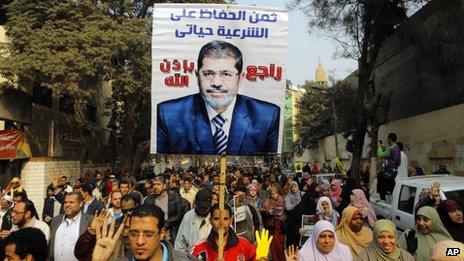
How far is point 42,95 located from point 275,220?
18714 mm

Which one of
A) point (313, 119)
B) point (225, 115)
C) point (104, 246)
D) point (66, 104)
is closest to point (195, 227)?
point (225, 115)

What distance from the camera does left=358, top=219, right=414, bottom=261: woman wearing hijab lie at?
193 inches

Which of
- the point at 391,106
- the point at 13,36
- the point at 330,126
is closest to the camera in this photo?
the point at 13,36

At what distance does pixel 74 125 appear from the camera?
27.9 metres

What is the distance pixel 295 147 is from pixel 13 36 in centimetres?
4572

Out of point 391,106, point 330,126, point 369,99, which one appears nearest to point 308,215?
point 369,99

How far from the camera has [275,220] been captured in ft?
23.4

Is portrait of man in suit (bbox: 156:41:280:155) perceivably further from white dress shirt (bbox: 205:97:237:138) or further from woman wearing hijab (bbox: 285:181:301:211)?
woman wearing hijab (bbox: 285:181:301:211)

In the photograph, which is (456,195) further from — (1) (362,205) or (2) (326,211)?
(2) (326,211)

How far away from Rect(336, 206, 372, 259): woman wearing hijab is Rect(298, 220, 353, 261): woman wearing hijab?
800 mm

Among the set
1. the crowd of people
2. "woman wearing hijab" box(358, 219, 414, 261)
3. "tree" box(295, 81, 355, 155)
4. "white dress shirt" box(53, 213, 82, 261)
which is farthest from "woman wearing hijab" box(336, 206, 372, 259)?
"tree" box(295, 81, 355, 155)

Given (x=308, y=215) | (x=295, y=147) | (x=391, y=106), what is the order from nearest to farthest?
(x=308, y=215), (x=391, y=106), (x=295, y=147)

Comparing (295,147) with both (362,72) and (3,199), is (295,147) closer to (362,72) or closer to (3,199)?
(362,72)

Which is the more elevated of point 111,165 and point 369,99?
point 369,99
